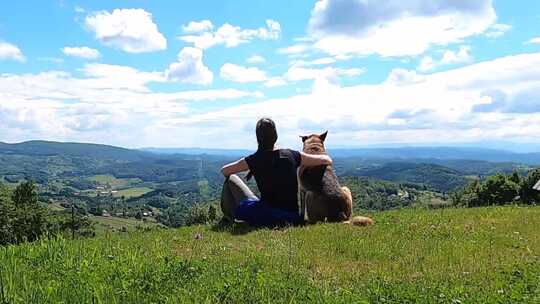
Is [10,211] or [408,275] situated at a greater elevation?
[408,275]

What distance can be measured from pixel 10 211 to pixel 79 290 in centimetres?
4902

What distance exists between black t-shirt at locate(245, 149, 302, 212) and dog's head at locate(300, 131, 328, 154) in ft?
4.54

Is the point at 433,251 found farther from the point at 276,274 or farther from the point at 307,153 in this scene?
the point at 307,153

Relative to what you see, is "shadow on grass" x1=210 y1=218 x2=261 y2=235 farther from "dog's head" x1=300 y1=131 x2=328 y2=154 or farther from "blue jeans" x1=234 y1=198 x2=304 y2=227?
→ "dog's head" x1=300 y1=131 x2=328 y2=154

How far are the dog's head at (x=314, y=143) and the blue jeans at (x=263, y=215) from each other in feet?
6.93

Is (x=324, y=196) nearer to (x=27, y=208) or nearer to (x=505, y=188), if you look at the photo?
(x=505, y=188)

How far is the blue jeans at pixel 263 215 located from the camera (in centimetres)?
1304

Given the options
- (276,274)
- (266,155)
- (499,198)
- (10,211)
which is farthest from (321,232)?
(10,211)

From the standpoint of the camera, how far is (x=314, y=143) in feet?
Answer: 49.3

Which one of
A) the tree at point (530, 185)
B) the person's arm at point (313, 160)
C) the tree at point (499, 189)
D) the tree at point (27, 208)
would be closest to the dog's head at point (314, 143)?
the person's arm at point (313, 160)

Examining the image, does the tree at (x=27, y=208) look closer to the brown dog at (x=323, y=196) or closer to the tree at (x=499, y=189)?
the brown dog at (x=323, y=196)

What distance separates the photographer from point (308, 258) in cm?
870

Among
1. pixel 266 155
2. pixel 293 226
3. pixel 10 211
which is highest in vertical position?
pixel 266 155

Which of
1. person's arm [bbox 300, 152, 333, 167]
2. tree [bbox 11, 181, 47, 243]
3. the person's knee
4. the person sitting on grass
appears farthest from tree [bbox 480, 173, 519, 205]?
tree [bbox 11, 181, 47, 243]
